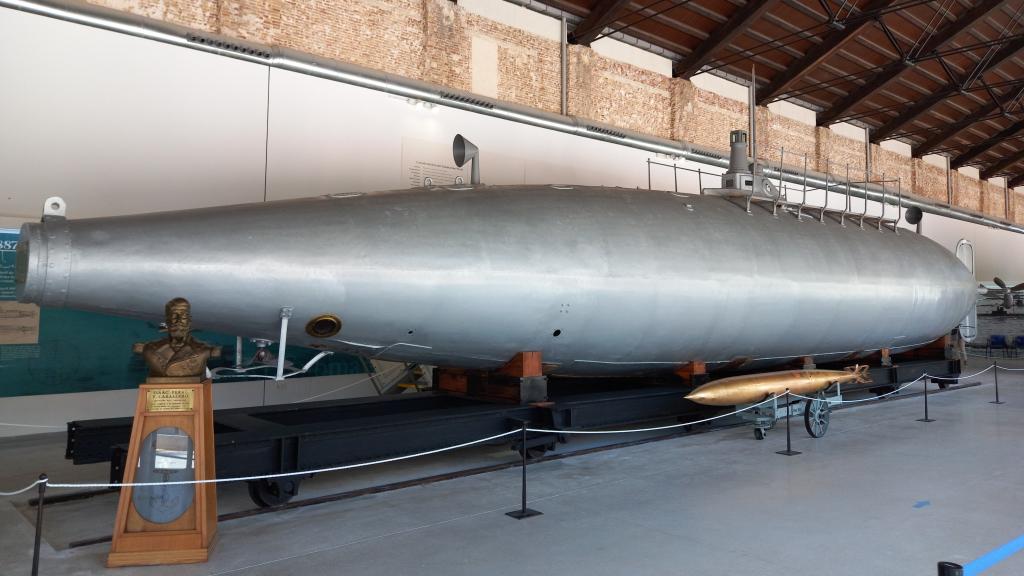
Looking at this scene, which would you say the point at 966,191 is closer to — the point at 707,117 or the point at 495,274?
the point at 707,117

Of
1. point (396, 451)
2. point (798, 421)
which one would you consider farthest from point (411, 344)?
point (798, 421)

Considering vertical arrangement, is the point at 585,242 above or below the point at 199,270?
above

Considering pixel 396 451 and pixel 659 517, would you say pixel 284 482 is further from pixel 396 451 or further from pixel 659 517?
pixel 659 517

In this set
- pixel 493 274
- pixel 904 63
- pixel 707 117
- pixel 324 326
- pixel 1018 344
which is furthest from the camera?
pixel 1018 344

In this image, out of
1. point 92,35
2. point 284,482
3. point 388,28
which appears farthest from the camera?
point 388,28

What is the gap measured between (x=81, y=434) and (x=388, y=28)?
8.26m

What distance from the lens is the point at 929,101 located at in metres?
20.6

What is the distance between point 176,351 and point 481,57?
963cm

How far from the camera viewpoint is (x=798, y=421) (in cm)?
930

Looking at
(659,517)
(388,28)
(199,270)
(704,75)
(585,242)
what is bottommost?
(659,517)

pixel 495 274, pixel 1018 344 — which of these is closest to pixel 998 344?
pixel 1018 344

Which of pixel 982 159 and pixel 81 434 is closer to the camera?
pixel 81 434

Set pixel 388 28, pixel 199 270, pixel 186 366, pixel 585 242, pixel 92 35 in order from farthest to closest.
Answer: pixel 388 28
pixel 92 35
pixel 585 242
pixel 199 270
pixel 186 366

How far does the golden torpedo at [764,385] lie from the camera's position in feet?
23.6
